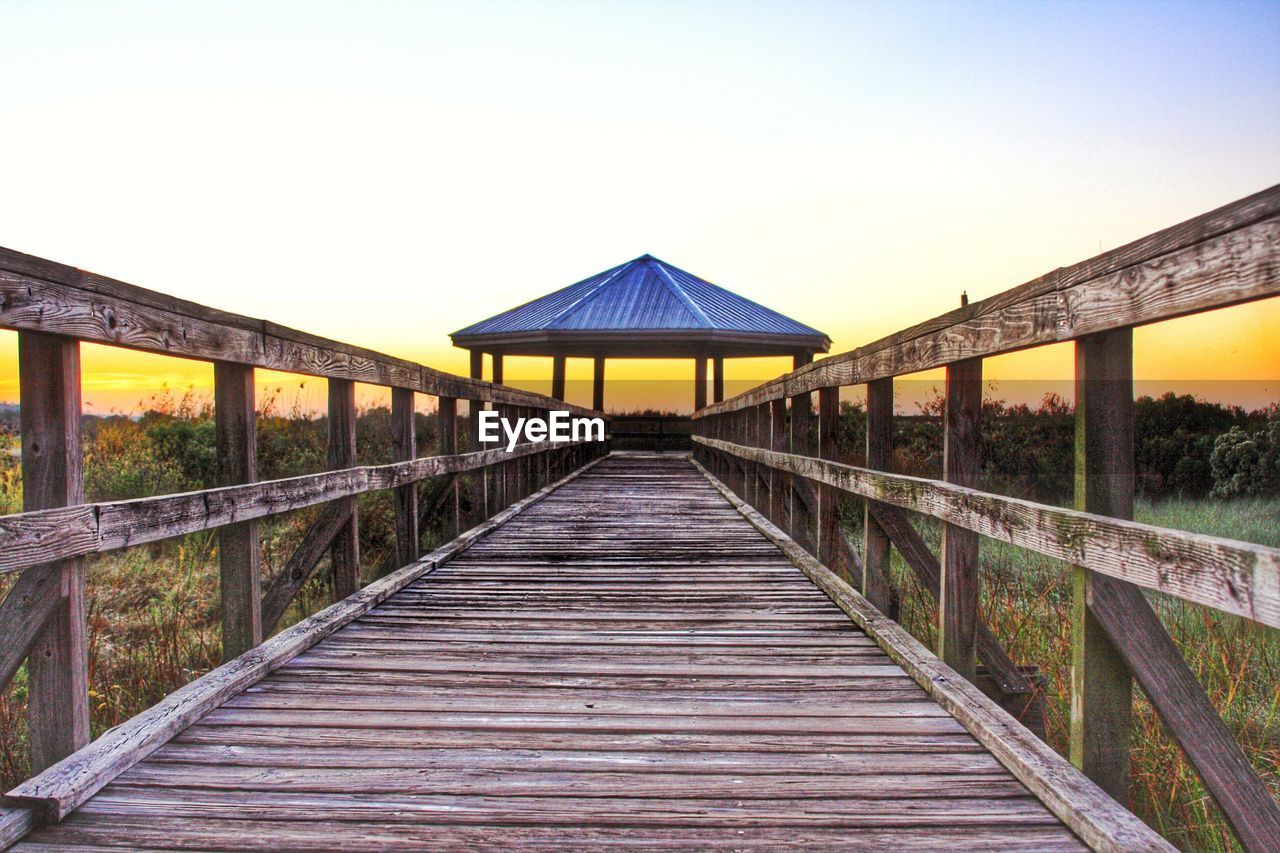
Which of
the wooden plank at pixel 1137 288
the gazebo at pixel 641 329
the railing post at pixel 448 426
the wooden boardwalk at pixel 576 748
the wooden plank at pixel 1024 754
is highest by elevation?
the gazebo at pixel 641 329

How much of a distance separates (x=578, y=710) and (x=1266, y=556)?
71.4 inches

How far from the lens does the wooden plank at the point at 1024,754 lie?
1.72 metres

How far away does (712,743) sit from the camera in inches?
90.1

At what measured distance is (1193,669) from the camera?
161 inches

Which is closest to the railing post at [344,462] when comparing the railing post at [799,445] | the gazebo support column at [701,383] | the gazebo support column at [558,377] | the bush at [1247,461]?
the railing post at [799,445]

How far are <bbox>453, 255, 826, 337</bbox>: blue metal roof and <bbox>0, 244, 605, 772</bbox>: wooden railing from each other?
1467cm

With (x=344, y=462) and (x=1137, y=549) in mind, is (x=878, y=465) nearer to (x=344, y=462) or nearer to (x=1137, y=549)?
(x=1137, y=549)

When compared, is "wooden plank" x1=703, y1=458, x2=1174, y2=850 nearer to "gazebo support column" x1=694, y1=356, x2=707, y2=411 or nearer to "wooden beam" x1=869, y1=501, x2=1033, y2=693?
"wooden beam" x1=869, y1=501, x2=1033, y2=693

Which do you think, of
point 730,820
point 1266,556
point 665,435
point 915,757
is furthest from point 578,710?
point 665,435

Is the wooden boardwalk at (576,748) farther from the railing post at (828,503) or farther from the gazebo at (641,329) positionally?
the gazebo at (641,329)

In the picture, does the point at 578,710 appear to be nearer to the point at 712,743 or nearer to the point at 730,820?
the point at 712,743

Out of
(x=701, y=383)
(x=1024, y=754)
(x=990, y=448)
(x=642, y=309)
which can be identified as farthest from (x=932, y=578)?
(x=701, y=383)

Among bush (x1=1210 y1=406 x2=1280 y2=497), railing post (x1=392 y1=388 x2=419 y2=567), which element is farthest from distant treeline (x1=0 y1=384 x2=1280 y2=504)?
railing post (x1=392 y1=388 x2=419 y2=567)

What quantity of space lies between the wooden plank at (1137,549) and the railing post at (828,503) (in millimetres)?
1836
